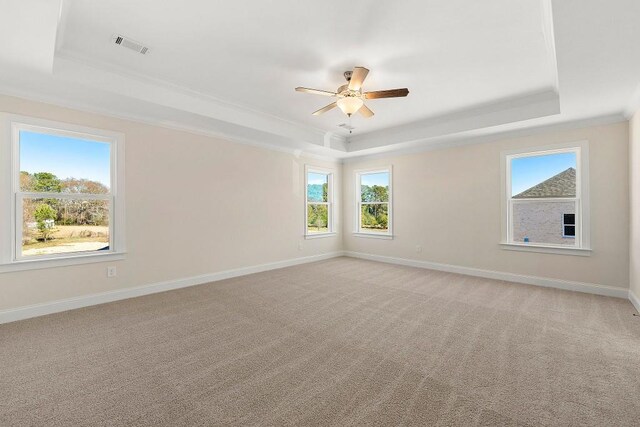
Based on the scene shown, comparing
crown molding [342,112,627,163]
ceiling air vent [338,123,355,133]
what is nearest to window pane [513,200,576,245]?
crown molding [342,112,627,163]

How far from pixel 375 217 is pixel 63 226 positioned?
535 centimetres

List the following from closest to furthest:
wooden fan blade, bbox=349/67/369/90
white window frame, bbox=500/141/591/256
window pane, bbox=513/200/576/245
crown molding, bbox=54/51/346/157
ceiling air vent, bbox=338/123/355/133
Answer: wooden fan blade, bbox=349/67/369/90 → crown molding, bbox=54/51/346/157 → white window frame, bbox=500/141/591/256 → window pane, bbox=513/200/576/245 → ceiling air vent, bbox=338/123/355/133

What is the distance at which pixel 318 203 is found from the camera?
21.7 feet

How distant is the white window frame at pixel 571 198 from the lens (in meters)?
4.02

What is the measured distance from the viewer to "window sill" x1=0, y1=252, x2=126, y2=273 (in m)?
3.07

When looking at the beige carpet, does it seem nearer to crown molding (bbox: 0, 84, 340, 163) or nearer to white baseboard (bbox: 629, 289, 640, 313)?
white baseboard (bbox: 629, 289, 640, 313)

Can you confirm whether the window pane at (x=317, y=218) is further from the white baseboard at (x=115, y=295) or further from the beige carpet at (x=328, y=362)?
the beige carpet at (x=328, y=362)

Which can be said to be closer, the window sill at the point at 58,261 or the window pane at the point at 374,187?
the window sill at the point at 58,261

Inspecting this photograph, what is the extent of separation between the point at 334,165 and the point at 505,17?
4740 mm

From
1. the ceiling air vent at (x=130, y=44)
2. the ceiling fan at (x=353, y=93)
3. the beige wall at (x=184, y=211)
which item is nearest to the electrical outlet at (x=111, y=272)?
the beige wall at (x=184, y=211)

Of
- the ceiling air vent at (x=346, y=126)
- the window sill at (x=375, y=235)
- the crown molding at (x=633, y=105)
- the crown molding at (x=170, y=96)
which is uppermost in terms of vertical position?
the ceiling air vent at (x=346, y=126)

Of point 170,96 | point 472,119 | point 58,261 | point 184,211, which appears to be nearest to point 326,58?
point 170,96

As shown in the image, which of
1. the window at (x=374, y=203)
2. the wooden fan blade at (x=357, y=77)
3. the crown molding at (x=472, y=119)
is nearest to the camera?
the wooden fan blade at (x=357, y=77)

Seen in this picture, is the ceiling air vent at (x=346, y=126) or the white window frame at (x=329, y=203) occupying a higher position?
the ceiling air vent at (x=346, y=126)
